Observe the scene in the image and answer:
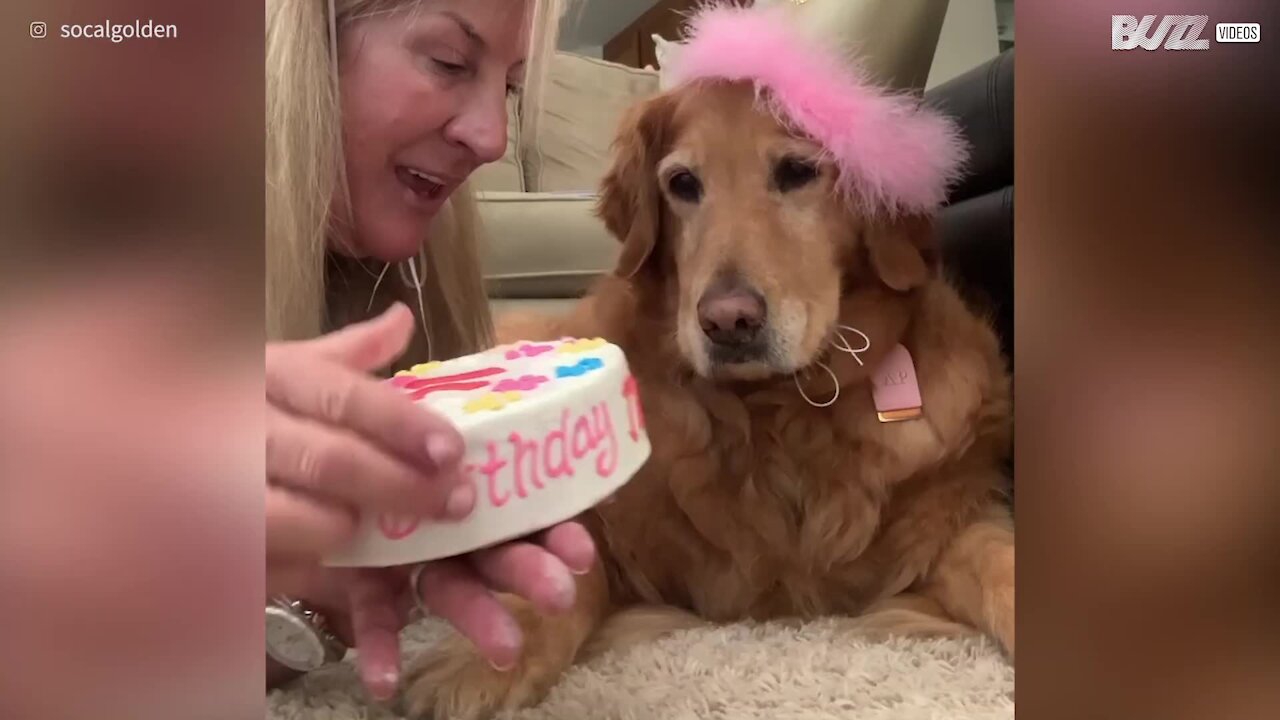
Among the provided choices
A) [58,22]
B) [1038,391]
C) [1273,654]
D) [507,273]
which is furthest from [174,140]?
[1273,654]

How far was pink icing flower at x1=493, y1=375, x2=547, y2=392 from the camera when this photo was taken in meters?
0.46

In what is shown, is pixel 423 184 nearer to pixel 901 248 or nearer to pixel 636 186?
pixel 636 186

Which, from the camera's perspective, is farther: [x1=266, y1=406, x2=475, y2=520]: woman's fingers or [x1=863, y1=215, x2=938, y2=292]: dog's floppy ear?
[x1=863, y1=215, x2=938, y2=292]: dog's floppy ear

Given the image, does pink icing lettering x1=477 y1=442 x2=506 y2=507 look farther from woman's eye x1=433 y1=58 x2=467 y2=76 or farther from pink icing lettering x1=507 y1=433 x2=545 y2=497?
woman's eye x1=433 y1=58 x2=467 y2=76

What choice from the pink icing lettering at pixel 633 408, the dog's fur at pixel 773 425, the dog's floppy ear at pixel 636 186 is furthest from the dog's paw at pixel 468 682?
the dog's floppy ear at pixel 636 186

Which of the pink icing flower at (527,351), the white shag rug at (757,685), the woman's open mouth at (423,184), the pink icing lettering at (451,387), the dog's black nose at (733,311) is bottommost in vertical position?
the white shag rug at (757,685)

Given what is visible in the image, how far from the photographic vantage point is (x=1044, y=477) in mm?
511

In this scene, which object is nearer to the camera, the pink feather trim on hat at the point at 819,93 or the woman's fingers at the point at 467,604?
the woman's fingers at the point at 467,604

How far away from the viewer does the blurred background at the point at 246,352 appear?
0.48m

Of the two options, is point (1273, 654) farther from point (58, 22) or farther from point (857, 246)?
point (58, 22)

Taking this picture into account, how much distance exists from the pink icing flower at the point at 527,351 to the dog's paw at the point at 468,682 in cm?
13

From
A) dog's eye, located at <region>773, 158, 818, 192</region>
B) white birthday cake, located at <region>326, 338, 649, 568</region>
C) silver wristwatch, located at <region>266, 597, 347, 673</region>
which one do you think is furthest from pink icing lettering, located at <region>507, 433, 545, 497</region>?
dog's eye, located at <region>773, 158, 818, 192</region>

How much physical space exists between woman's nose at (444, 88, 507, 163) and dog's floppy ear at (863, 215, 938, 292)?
23 cm

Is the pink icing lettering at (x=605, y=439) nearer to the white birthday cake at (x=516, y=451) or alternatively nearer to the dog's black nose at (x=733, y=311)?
the white birthday cake at (x=516, y=451)
